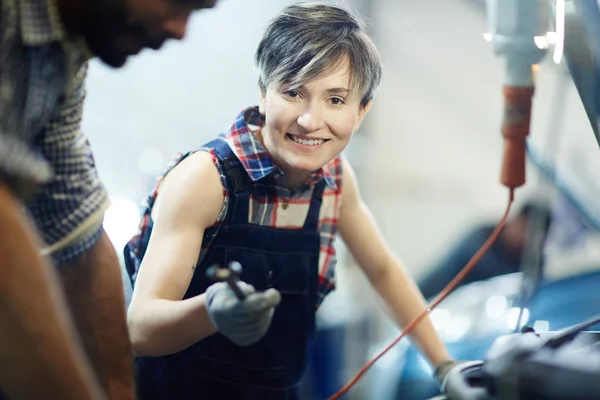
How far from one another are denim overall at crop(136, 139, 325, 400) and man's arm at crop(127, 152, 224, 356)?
0.05 ft

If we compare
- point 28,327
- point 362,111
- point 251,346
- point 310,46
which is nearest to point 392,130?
point 362,111

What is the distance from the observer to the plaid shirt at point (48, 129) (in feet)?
2.01

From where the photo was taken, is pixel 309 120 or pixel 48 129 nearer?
pixel 48 129

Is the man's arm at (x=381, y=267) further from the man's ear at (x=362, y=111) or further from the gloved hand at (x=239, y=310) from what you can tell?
the gloved hand at (x=239, y=310)

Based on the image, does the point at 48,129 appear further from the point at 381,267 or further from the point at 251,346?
the point at 381,267

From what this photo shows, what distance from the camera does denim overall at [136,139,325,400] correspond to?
863 mm

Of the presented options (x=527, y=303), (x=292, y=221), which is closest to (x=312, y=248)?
(x=292, y=221)

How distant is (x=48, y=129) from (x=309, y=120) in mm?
294

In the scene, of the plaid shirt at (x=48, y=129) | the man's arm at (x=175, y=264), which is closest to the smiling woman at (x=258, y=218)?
the man's arm at (x=175, y=264)

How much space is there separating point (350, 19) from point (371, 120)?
0.18m

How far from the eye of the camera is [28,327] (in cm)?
58

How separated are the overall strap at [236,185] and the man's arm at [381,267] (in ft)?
0.59

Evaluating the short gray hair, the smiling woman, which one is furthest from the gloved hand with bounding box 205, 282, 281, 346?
the short gray hair

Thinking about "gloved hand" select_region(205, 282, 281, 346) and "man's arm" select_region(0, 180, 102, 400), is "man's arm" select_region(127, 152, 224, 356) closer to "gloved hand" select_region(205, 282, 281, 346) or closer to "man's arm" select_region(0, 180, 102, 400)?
"gloved hand" select_region(205, 282, 281, 346)
